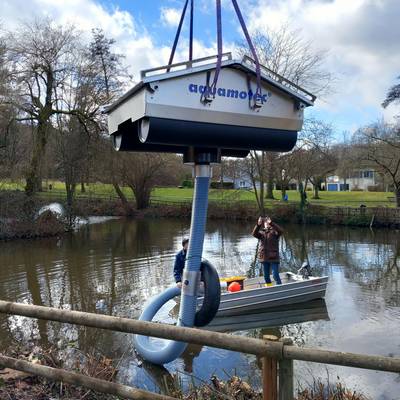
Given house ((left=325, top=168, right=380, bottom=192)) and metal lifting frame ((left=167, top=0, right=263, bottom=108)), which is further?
house ((left=325, top=168, right=380, bottom=192))

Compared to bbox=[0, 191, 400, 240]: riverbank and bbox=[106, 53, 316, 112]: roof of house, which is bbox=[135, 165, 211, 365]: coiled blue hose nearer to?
bbox=[106, 53, 316, 112]: roof of house

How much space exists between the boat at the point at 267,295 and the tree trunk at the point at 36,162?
62.7ft

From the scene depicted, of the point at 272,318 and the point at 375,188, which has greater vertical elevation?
the point at 375,188

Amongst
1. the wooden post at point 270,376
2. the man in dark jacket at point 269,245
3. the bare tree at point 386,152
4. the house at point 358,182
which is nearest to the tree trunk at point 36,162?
the man in dark jacket at point 269,245

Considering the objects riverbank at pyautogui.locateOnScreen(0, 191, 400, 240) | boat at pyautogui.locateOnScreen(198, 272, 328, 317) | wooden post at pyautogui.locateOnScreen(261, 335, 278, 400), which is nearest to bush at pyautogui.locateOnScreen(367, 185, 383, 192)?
riverbank at pyautogui.locateOnScreen(0, 191, 400, 240)

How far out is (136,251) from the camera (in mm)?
22516

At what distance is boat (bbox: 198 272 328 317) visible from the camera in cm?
1121

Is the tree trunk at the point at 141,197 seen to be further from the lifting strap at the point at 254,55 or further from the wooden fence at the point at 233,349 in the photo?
the wooden fence at the point at 233,349

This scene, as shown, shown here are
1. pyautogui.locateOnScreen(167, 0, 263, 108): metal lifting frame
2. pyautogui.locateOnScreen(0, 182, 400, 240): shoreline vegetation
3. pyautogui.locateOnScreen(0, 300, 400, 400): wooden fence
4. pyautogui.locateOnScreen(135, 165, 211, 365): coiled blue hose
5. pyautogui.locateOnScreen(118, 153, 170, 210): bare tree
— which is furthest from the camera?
pyautogui.locateOnScreen(118, 153, 170, 210): bare tree

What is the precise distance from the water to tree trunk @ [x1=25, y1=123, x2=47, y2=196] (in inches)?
151

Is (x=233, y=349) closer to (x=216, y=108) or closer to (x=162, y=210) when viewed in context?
(x=216, y=108)

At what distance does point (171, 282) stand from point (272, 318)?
4727 millimetres

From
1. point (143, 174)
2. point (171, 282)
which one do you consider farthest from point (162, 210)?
point (171, 282)

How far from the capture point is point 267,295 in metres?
11.7
